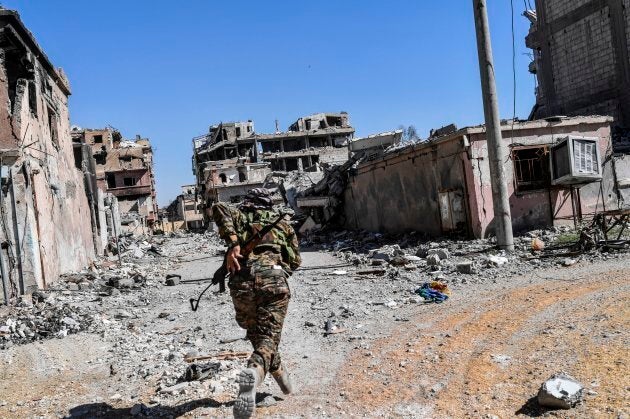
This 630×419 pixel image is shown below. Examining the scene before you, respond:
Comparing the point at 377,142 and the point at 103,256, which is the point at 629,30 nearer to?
the point at 377,142

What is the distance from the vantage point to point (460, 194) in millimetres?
14008

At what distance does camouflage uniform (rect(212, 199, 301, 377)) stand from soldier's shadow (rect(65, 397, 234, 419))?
1.98ft

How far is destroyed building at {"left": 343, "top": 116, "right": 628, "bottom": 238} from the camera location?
1351 cm

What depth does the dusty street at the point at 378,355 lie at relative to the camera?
3731 mm

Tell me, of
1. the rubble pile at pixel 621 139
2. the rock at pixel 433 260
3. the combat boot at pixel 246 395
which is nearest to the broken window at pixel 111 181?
the rubble pile at pixel 621 139

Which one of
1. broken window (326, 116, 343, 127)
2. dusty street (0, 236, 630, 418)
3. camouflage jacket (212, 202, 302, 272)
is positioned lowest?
dusty street (0, 236, 630, 418)

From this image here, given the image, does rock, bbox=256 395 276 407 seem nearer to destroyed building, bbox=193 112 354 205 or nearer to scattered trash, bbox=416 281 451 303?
scattered trash, bbox=416 281 451 303

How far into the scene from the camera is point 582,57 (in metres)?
21.6

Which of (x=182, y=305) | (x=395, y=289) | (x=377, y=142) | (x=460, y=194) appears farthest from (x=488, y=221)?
(x=377, y=142)

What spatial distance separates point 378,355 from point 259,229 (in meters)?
1.78

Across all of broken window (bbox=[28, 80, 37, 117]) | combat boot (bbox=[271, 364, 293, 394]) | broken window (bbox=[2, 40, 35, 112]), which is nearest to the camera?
combat boot (bbox=[271, 364, 293, 394])

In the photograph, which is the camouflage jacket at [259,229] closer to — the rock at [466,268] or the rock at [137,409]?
the rock at [137,409]

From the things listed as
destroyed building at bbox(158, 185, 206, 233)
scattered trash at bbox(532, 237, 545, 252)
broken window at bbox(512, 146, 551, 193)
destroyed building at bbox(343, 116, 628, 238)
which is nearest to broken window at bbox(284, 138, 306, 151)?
destroyed building at bbox(158, 185, 206, 233)

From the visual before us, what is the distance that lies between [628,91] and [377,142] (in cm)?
1505
